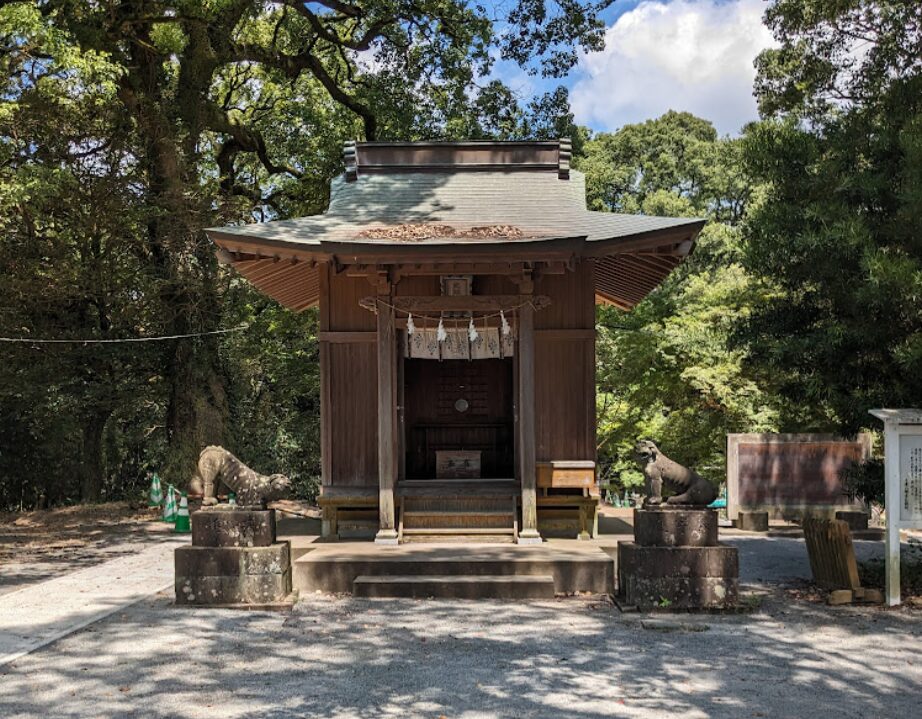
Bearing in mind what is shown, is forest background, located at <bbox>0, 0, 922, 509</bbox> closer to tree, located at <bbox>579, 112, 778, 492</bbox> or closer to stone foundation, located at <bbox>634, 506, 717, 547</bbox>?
tree, located at <bbox>579, 112, 778, 492</bbox>

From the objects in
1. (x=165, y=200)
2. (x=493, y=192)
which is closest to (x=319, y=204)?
(x=165, y=200)

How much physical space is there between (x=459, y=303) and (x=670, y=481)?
9.97ft

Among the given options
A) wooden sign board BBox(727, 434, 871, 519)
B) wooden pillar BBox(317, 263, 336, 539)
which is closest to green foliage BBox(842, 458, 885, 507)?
wooden sign board BBox(727, 434, 871, 519)

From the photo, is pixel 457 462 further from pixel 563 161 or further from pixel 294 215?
pixel 294 215

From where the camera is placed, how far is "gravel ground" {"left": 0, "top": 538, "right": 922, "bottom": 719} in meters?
4.95

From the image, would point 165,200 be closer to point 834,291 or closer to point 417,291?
point 417,291

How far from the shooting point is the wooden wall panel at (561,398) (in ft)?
33.7

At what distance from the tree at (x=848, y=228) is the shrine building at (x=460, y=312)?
3.64ft

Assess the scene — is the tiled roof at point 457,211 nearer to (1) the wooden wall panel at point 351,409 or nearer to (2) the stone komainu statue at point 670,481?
(1) the wooden wall panel at point 351,409

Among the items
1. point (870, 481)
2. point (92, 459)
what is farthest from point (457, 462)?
point (92, 459)

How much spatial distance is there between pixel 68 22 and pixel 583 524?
1147cm

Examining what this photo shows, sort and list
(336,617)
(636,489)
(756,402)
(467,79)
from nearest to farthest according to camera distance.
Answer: (336,617) → (756,402) → (467,79) → (636,489)

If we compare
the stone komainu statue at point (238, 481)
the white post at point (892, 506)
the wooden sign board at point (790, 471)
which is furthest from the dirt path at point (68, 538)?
the wooden sign board at point (790, 471)

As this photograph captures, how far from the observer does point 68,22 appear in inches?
557
